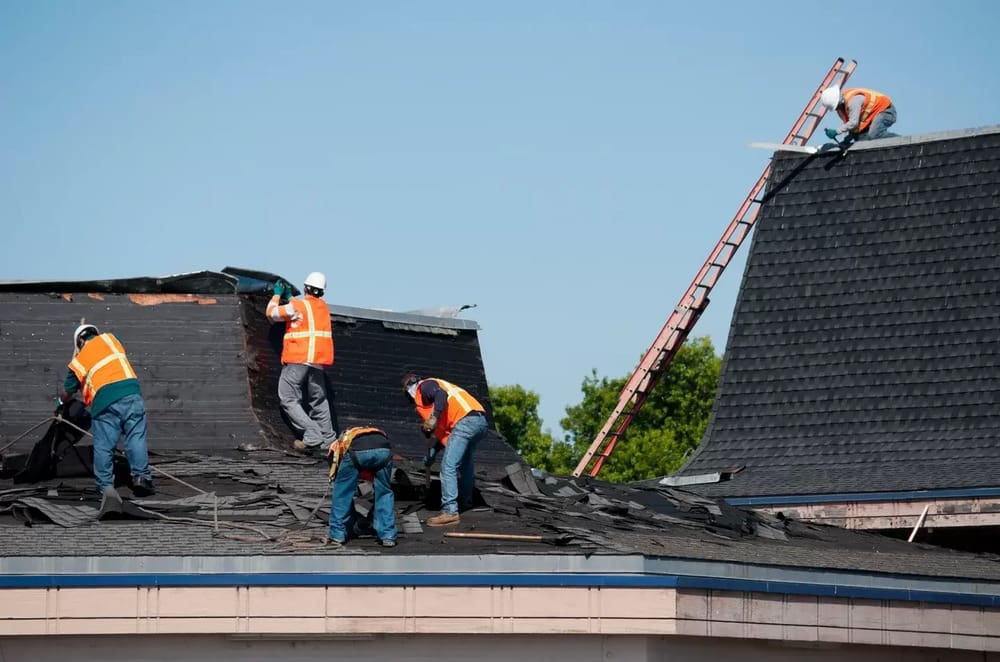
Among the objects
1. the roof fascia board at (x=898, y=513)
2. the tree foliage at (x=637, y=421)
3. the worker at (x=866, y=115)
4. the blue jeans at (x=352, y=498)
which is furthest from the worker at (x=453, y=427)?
the tree foliage at (x=637, y=421)

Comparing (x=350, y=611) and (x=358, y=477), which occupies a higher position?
(x=358, y=477)

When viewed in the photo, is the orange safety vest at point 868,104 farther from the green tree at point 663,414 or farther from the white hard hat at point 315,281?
the green tree at point 663,414

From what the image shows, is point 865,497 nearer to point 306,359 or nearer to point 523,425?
point 306,359

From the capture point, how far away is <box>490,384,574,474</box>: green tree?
6256 centimetres

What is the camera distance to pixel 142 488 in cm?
1678

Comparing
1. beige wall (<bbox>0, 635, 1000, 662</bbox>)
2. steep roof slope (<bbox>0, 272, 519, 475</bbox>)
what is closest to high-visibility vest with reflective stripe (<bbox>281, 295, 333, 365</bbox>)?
steep roof slope (<bbox>0, 272, 519, 475</bbox>)

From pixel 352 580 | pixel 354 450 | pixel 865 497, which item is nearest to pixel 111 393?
pixel 354 450

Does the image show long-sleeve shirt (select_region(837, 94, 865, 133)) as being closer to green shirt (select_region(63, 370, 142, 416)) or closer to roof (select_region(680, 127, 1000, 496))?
roof (select_region(680, 127, 1000, 496))

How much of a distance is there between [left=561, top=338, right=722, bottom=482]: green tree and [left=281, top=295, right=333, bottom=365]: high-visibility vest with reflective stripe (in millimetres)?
36936

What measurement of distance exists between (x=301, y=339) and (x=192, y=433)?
1.64 m

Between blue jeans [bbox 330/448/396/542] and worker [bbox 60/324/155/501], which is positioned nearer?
blue jeans [bbox 330/448/396/542]

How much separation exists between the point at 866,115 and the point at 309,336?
11.2m

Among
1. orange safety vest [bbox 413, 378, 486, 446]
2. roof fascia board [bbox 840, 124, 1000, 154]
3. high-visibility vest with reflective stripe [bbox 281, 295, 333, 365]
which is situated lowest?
orange safety vest [bbox 413, 378, 486, 446]

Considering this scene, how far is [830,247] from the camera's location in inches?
1007
